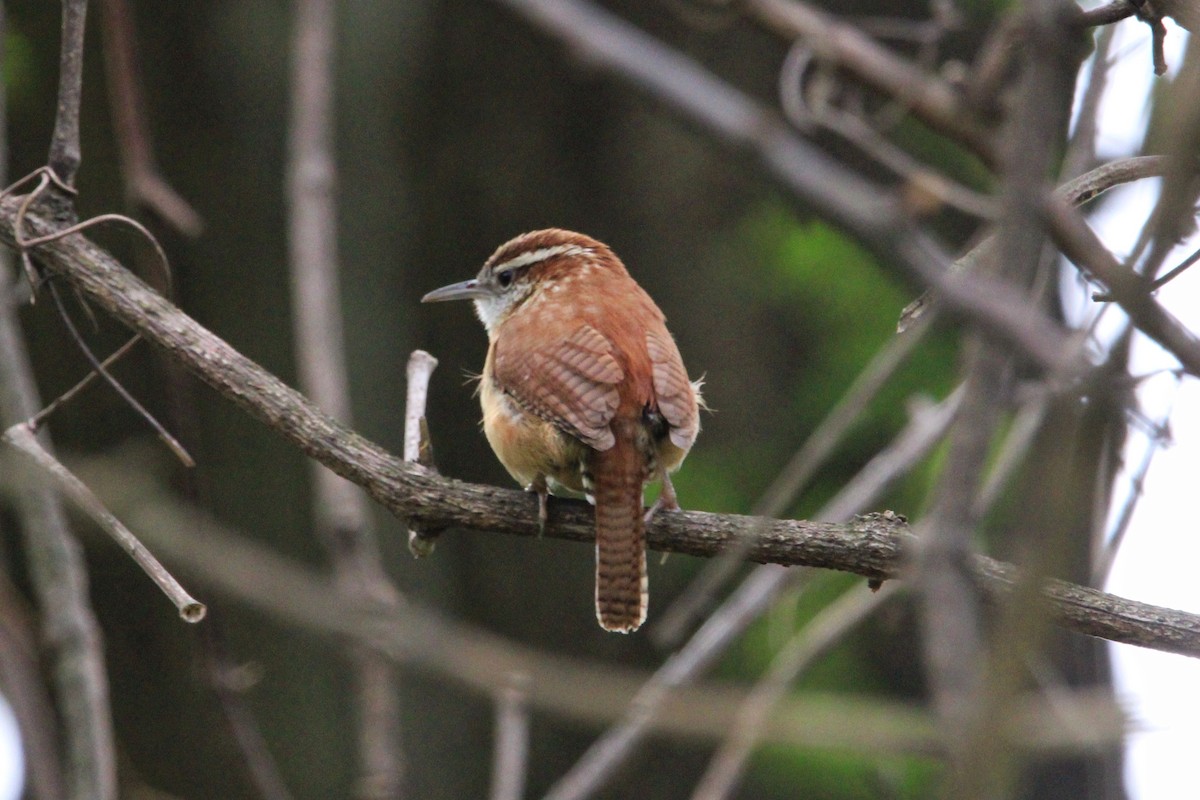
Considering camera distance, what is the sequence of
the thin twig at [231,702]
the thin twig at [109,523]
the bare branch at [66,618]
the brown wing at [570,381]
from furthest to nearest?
the brown wing at [570,381]
the thin twig at [231,702]
the bare branch at [66,618]
the thin twig at [109,523]

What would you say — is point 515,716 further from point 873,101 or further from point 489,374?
point 873,101

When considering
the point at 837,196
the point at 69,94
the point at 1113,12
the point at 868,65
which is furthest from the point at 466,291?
the point at 837,196

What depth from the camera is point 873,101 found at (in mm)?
5500

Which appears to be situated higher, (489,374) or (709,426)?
(709,426)

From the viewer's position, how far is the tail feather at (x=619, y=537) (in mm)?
3219

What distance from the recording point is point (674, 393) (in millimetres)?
3561

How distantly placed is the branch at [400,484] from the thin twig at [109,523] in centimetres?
37

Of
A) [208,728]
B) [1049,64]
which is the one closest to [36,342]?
[208,728]

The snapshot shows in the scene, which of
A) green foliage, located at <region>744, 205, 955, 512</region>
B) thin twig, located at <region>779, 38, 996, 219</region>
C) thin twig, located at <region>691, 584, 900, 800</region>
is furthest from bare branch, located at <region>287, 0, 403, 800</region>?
green foliage, located at <region>744, 205, 955, 512</region>

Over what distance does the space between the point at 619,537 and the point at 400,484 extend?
2.10 ft

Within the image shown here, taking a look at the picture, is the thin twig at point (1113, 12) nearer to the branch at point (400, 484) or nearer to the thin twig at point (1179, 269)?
the thin twig at point (1179, 269)

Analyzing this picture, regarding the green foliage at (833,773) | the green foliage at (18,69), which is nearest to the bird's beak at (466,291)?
the green foliage at (18,69)

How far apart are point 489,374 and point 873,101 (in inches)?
99.9

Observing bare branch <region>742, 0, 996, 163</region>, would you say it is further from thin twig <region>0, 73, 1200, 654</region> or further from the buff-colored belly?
the buff-colored belly
